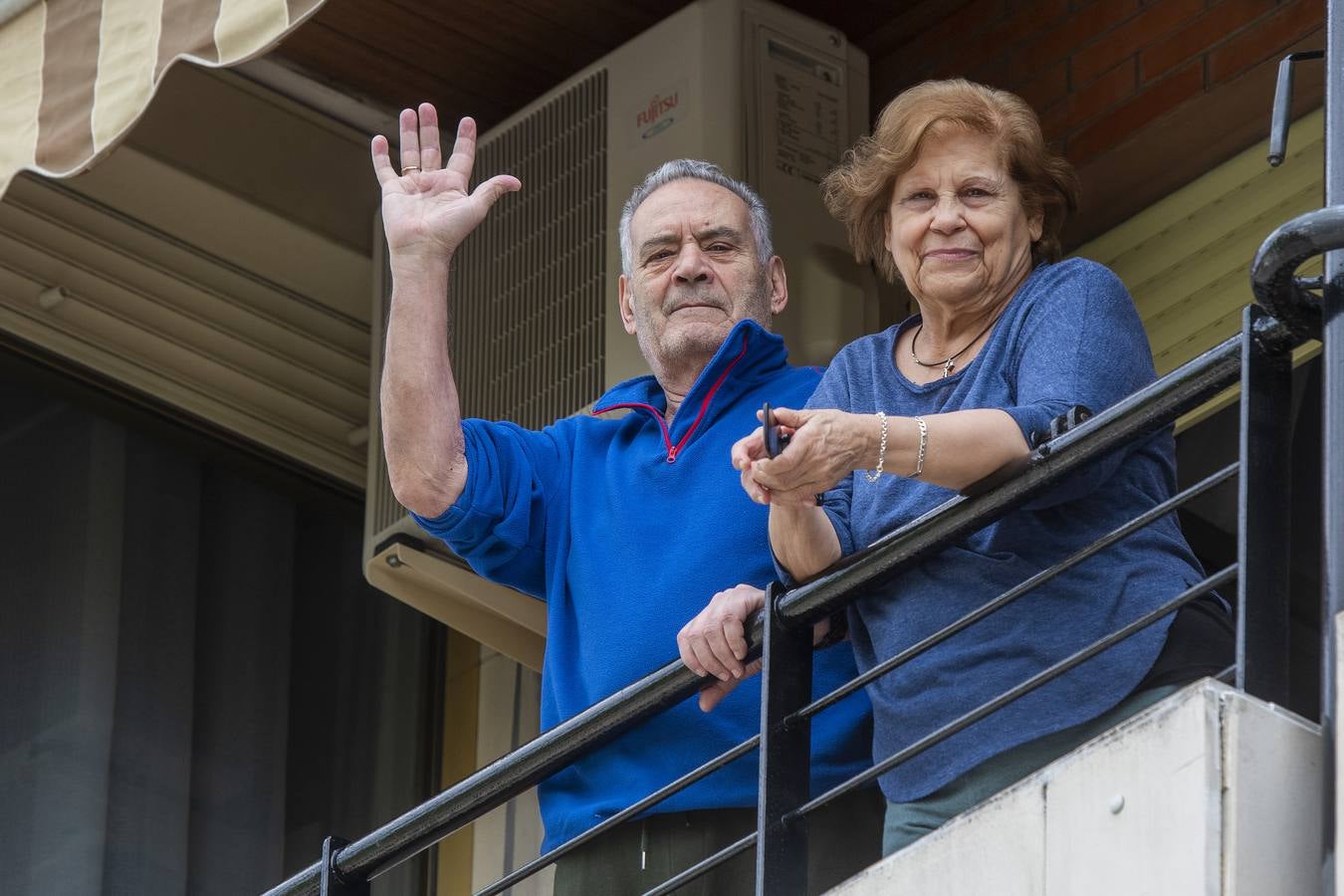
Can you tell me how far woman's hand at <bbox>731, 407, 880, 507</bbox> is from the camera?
2678 mm

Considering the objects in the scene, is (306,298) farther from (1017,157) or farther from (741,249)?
(1017,157)

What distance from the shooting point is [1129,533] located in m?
2.55

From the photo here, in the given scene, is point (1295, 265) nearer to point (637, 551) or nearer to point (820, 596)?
point (820, 596)

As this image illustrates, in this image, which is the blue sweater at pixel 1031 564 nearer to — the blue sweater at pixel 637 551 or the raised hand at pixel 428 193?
the blue sweater at pixel 637 551

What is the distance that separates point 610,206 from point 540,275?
0.29 meters

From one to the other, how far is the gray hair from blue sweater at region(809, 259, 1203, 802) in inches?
29.7

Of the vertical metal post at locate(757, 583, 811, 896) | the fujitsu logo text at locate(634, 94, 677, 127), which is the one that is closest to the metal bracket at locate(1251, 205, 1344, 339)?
the vertical metal post at locate(757, 583, 811, 896)

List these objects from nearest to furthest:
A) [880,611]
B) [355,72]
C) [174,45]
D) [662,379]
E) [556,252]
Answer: [880,611] → [662,379] → [174,45] → [556,252] → [355,72]

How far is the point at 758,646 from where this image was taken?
294cm

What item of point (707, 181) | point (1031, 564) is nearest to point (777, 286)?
point (707, 181)

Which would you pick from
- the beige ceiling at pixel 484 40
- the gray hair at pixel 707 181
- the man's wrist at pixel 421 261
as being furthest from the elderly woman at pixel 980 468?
the beige ceiling at pixel 484 40

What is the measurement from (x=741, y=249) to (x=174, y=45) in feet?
3.95

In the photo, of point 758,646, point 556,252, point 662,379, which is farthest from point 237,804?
point 758,646

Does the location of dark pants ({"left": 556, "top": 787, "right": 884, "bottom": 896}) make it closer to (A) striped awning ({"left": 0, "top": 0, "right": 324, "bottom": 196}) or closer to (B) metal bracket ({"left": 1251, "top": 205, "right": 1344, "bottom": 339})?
(B) metal bracket ({"left": 1251, "top": 205, "right": 1344, "bottom": 339})
